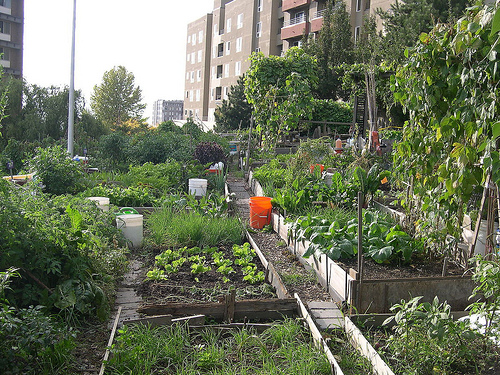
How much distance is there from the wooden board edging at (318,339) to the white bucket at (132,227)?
3089mm

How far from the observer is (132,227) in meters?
6.81

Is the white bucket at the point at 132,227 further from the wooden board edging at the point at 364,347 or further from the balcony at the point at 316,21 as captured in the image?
the balcony at the point at 316,21

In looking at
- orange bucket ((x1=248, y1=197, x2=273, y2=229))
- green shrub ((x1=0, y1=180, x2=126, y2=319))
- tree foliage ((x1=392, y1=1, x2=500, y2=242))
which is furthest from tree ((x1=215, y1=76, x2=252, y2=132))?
green shrub ((x1=0, y1=180, x2=126, y2=319))

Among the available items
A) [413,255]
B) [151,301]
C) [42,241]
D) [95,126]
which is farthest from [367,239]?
[95,126]

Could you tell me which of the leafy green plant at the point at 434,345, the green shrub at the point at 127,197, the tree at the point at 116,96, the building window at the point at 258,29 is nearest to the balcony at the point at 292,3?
the building window at the point at 258,29

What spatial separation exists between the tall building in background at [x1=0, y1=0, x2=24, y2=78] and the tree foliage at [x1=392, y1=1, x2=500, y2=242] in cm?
4138

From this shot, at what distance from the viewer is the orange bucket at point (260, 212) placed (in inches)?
307

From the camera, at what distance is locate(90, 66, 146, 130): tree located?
46844mm

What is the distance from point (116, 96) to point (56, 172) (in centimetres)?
4019

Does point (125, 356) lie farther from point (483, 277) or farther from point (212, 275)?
point (483, 277)

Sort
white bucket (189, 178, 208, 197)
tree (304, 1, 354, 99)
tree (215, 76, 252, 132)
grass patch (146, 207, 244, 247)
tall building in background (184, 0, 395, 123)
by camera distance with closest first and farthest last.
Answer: grass patch (146, 207, 244, 247) → white bucket (189, 178, 208, 197) → tree (304, 1, 354, 99) → tree (215, 76, 252, 132) → tall building in background (184, 0, 395, 123)

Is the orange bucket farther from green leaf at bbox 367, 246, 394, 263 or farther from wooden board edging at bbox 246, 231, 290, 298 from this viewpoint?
green leaf at bbox 367, 246, 394, 263

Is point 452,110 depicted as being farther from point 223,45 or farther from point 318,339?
point 223,45

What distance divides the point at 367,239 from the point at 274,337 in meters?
2.01
